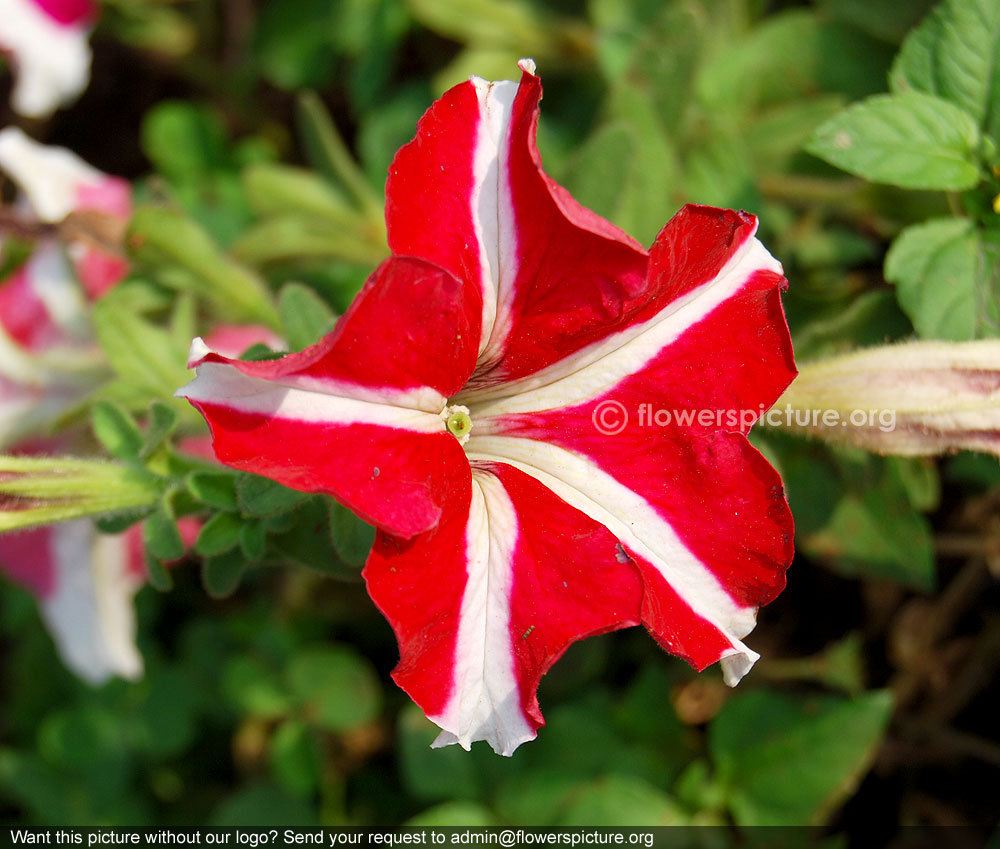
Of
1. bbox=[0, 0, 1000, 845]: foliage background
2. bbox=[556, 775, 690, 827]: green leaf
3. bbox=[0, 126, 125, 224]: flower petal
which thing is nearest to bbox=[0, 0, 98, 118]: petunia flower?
bbox=[0, 126, 125, 224]: flower petal

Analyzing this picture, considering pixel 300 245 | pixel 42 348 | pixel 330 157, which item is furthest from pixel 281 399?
pixel 330 157

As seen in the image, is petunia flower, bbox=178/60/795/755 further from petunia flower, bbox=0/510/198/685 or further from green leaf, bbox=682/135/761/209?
petunia flower, bbox=0/510/198/685

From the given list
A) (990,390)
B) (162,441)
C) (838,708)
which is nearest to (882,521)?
(838,708)

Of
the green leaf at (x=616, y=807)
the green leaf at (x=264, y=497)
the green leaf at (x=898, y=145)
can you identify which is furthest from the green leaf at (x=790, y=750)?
the green leaf at (x=264, y=497)

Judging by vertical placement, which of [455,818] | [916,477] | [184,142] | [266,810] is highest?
[916,477]

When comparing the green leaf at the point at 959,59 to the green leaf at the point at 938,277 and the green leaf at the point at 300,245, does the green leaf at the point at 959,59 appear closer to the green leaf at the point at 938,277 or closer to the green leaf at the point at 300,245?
the green leaf at the point at 938,277

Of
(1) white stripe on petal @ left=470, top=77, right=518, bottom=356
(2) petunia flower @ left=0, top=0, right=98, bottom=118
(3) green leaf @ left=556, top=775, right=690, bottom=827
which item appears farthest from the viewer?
(2) petunia flower @ left=0, top=0, right=98, bottom=118

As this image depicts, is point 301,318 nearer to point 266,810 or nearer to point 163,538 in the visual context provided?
point 163,538
